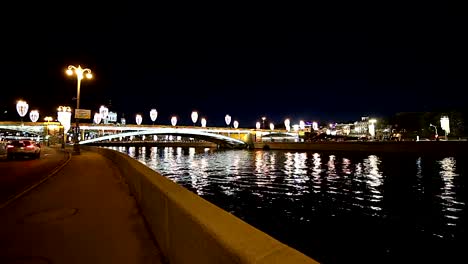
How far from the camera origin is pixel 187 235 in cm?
362

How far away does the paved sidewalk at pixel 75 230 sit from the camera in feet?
16.7

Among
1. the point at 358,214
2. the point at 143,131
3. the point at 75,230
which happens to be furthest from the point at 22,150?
the point at 143,131

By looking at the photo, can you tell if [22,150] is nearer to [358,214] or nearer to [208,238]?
[358,214]

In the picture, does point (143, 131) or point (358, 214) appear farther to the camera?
point (143, 131)

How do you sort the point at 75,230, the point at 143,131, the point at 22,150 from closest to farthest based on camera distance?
the point at 75,230
the point at 22,150
the point at 143,131

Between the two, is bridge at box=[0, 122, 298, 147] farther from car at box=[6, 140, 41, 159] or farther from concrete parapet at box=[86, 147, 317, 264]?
concrete parapet at box=[86, 147, 317, 264]

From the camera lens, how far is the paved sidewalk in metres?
5.08

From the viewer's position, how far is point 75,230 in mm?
6496

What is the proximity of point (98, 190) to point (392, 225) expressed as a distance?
10.4 meters


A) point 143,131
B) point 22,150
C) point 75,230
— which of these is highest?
point 143,131

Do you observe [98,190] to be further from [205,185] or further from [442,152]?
[442,152]

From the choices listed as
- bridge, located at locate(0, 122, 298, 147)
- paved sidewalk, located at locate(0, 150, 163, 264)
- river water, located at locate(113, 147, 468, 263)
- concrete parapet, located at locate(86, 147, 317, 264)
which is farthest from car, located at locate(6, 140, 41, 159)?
bridge, located at locate(0, 122, 298, 147)

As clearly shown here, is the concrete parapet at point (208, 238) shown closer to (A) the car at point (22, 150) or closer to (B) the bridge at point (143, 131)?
(A) the car at point (22, 150)

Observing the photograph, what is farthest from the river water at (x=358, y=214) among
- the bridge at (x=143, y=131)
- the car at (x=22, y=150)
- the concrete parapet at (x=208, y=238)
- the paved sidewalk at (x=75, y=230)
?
the bridge at (x=143, y=131)
